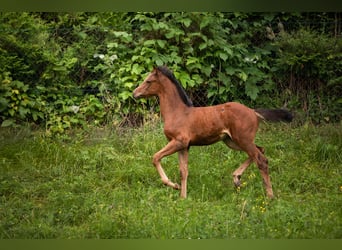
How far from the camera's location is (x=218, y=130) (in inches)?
303

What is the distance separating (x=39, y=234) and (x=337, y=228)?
331 centimetres

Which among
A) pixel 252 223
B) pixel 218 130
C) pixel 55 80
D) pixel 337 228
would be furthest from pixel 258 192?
pixel 55 80

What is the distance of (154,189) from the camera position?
7797 mm

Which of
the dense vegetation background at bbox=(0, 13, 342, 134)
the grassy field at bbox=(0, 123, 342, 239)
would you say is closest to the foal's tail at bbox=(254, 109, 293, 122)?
the grassy field at bbox=(0, 123, 342, 239)

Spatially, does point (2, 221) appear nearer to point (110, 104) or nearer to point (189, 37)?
point (110, 104)

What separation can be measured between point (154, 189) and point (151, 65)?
376cm

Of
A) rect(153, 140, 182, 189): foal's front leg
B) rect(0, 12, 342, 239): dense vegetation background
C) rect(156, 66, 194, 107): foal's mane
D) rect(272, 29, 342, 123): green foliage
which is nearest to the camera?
rect(0, 12, 342, 239): dense vegetation background

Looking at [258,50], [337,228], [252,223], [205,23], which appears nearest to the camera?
[337,228]

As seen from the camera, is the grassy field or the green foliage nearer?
the grassy field

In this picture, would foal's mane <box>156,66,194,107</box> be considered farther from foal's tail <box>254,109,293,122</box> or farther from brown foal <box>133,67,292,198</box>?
foal's tail <box>254,109,293,122</box>

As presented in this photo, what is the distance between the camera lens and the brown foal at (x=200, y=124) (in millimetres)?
7547

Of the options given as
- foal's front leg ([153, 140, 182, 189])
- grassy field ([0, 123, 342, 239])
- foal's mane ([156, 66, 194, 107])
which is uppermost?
foal's mane ([156, 66, 194, 107])

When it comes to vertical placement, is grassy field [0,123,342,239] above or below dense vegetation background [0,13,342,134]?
below

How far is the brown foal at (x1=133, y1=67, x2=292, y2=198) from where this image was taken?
7.55 meters
